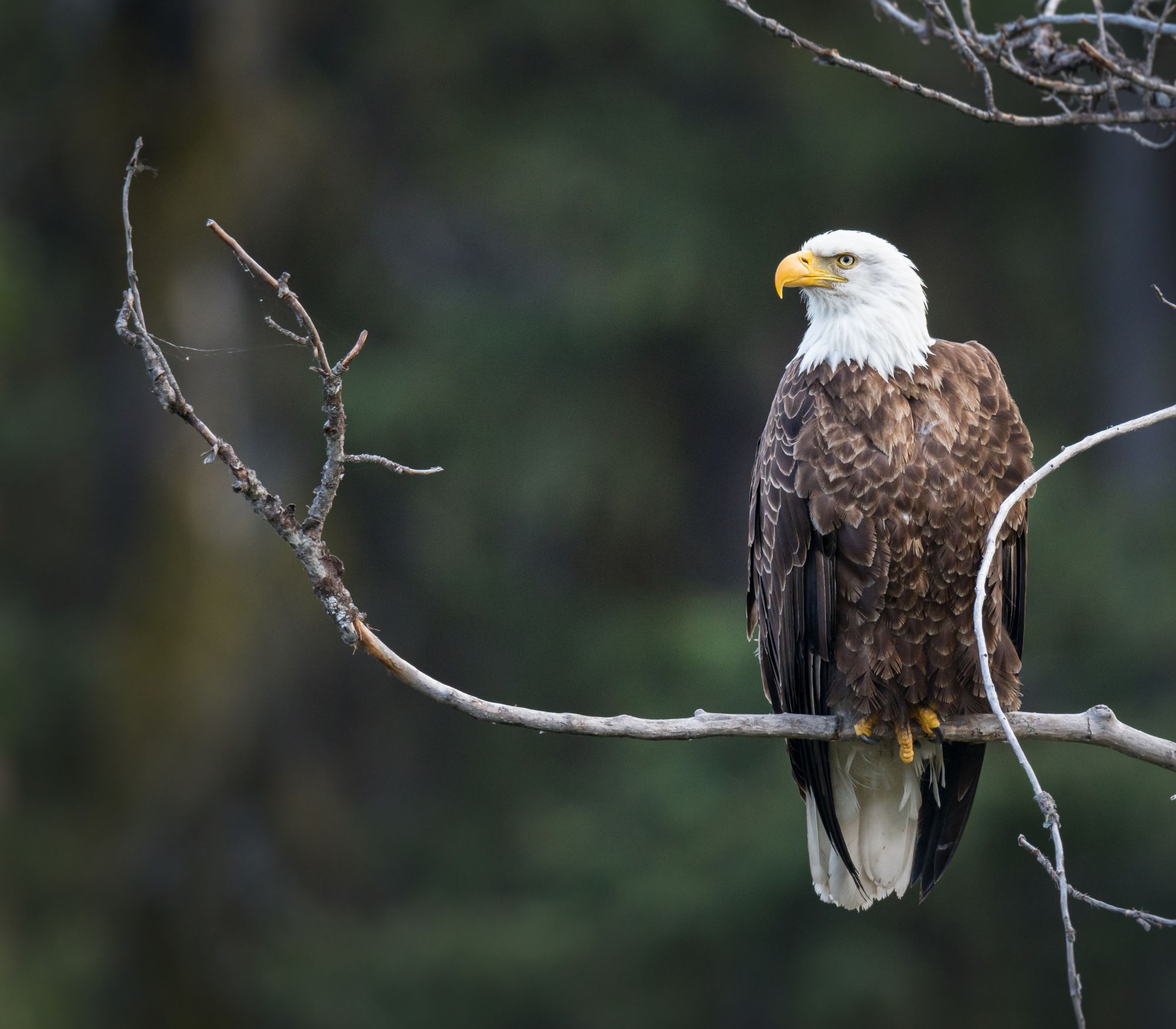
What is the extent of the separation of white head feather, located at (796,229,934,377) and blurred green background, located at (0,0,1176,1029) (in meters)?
4.94

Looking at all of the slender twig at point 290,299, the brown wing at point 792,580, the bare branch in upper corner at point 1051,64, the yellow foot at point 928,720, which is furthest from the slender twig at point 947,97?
the yellow foot at point 928,720

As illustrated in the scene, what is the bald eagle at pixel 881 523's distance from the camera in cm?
384

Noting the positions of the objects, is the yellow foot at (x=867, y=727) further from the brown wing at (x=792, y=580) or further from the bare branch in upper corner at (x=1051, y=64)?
the bare branch in upper corner at (x=1051, y=64)

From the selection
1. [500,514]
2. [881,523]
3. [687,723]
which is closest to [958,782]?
[881,523]

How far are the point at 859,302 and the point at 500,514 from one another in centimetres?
715

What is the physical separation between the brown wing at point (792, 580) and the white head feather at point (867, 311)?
14cm

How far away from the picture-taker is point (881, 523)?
3.83 metres

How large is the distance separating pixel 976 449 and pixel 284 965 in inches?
312

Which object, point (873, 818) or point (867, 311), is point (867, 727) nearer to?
point (873, 818)

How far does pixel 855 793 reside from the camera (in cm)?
445

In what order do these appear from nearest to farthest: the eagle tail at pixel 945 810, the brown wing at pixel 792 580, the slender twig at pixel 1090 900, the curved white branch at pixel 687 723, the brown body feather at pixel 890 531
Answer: the slender twig at pixel 1090 900 < the curved white branch at pixel 687 723 < the brown body feather at pixel 890 531 < the brown wing at pixel 792 580 < the eagle tail at pixel 945 810

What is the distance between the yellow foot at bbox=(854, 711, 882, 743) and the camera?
398 cm

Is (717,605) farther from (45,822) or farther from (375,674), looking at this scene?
(45,822)

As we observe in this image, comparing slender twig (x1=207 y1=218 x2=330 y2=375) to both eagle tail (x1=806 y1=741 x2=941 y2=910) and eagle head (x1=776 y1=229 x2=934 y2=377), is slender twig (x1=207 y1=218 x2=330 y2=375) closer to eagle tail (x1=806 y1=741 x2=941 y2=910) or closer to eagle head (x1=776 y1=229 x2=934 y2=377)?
eagle head (x1=776 y1=229 x2=934 y2=377)
